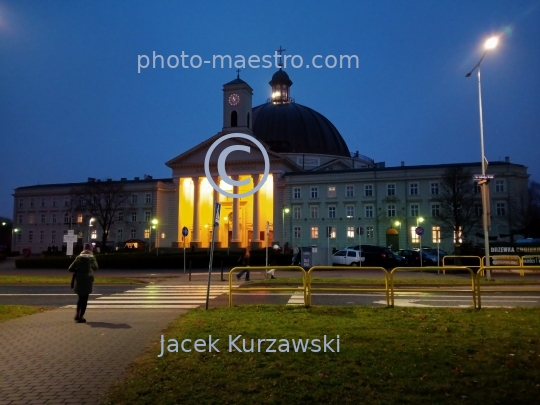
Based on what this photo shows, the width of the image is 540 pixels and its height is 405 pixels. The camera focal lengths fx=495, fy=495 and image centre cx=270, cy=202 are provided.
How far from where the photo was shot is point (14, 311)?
13.6 metres

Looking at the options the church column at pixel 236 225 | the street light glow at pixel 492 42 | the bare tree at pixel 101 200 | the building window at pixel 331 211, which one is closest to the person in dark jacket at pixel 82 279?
the street light glow at pixel 492 42

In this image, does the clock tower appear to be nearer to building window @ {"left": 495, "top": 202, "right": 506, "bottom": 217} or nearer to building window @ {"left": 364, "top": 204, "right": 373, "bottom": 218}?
building window @ {"left": 364, "top": 204, "right": 373, "bottom": 218}

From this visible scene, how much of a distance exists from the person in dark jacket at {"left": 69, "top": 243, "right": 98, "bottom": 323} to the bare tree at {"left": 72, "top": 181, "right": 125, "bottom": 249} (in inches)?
2380

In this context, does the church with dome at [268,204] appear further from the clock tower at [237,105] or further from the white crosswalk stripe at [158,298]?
the white crosswalk stripe at [158,298]

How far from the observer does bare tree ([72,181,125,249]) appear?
7157cm

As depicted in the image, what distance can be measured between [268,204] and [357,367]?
218 feet

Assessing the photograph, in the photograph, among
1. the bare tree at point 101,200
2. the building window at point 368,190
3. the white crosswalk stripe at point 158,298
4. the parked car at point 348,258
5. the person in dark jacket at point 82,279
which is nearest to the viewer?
the person in dark jacket at point 82,279

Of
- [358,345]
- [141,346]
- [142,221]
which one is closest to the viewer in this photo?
[358,345]

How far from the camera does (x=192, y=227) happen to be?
75625 mm

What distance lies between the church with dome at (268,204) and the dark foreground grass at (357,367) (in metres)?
48.4

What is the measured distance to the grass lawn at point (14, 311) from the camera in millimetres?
12639

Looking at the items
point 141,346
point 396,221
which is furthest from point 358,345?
point 396,221

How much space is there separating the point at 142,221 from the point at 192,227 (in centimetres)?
938

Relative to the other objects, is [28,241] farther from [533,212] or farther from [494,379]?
[494,379]
